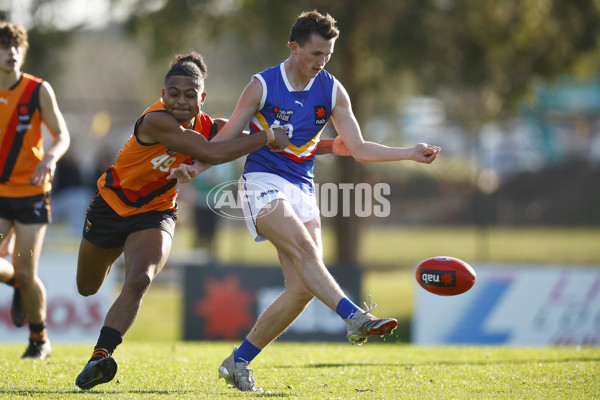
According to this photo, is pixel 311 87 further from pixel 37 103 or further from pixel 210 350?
pixel 210 350

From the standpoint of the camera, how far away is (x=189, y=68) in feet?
18.2

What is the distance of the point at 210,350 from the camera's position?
27.6 feet

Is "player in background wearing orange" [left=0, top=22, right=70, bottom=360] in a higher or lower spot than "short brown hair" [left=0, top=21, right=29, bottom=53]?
lower

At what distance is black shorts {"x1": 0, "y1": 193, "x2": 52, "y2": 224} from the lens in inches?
269

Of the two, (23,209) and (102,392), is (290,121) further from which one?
(23,209)

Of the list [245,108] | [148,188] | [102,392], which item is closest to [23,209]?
[148,188]

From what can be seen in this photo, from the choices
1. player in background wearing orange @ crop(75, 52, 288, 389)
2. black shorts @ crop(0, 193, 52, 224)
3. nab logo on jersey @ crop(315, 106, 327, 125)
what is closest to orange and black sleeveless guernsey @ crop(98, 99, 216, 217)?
player in background wearing orange @ crop(75, 52, 288, 389)

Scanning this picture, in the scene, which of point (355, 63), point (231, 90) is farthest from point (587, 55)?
point (231, 90)

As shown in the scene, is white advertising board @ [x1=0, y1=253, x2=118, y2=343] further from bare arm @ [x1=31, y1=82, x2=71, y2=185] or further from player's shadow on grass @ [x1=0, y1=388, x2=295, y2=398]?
player's shadow on grass @ [x1=0, y1=388, x2=295, y2=398]

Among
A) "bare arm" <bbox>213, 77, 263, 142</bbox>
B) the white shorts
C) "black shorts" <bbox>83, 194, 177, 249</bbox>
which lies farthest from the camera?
"black shorts" <bbox>83, 194, 177, 249</bbox>

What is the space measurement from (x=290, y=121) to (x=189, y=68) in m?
0.77

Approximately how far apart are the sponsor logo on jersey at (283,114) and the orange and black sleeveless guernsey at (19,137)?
228 cm

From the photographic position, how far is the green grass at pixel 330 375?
17.6 feet

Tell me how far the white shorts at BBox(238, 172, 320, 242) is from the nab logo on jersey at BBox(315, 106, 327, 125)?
52cm
